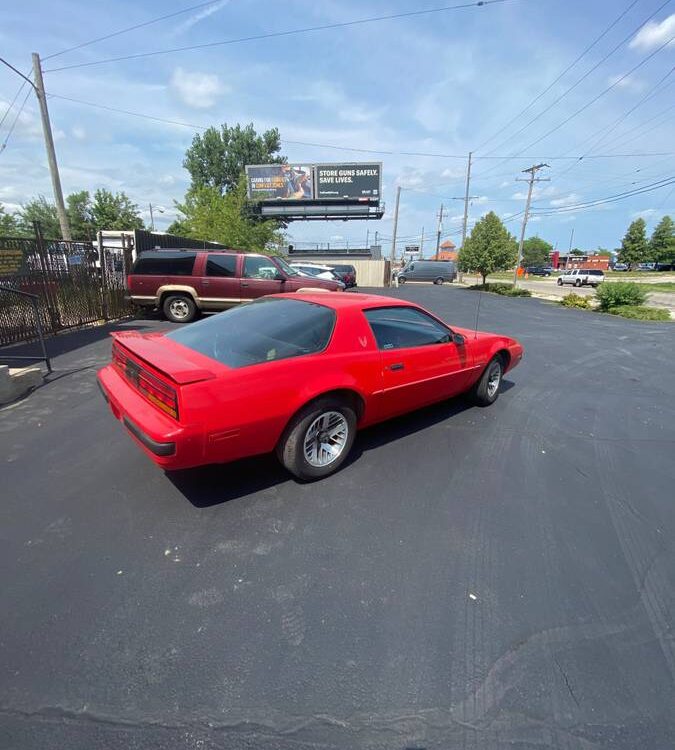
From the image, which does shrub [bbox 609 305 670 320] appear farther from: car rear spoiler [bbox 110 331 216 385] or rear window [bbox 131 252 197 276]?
car rear spoiler [bbox 110 331 216 385]

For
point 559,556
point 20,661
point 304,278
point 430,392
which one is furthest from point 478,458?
point 304,278

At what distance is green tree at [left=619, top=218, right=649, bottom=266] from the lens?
6731cm

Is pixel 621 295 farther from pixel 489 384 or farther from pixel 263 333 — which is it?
pixel 263 333

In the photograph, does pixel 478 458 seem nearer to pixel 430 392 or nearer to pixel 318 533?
pixel 430 392

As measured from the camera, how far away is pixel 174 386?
2.46m

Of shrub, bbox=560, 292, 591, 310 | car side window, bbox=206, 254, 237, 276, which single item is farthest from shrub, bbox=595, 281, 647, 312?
car side window, bbox=206, 254, 237, 276

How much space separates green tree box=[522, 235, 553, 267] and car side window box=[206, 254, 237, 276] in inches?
4345

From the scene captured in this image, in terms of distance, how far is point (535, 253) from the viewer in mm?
113625

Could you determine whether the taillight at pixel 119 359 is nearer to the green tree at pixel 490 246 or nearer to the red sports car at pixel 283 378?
the red sports car at pixel 283 378

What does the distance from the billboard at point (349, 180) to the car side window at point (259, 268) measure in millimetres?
37619

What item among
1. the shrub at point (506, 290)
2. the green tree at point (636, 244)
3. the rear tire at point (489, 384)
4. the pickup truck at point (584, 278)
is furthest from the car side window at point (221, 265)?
the green tree at point (636, 244)

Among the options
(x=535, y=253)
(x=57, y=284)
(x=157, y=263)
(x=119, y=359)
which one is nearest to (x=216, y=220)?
(x=157, y=263)

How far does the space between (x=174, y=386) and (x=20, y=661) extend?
144cm

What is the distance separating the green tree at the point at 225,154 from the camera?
4791 cm
